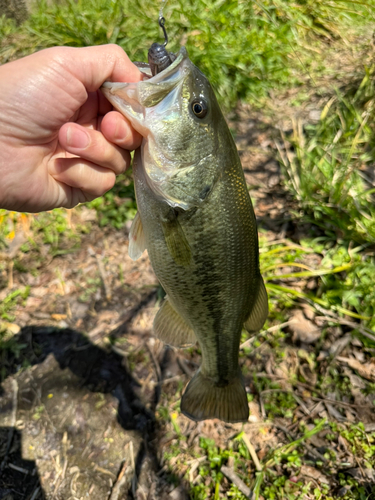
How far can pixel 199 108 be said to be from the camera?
1.52 m

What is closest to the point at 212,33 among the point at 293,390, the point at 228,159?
the point at 228,159

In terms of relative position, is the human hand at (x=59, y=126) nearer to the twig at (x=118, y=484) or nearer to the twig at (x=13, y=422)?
the twig at (x=13, y=422)

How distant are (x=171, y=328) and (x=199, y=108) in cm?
128

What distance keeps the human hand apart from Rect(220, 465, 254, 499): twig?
88.6 inches

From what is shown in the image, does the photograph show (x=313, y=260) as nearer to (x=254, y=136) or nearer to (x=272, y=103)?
(x=254, y=136)

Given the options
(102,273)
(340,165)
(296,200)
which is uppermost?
(340,165)

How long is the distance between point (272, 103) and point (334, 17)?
2232 mm

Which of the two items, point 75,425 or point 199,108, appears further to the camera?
point 75,425

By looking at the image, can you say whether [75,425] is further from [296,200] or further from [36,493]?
[296,200]

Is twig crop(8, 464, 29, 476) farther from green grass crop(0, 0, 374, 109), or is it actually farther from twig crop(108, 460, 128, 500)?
green grass crop(0, 0, 374, 109)

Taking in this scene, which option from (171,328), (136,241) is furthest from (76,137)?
(171,328)

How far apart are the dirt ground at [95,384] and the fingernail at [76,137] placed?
1.97 meters

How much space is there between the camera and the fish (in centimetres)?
148

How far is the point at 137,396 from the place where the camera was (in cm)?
280
